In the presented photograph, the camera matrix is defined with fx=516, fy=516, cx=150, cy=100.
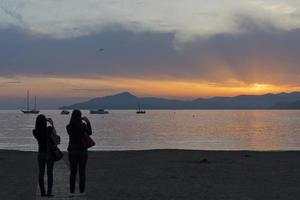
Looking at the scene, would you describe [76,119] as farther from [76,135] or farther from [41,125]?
[41,125]

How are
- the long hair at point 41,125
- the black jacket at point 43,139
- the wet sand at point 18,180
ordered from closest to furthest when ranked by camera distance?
1. the long hair at point 41,125
2. the black jacket at point 43,139
3. the wet sand at point 18,180

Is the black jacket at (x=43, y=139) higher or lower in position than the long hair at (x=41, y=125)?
lower

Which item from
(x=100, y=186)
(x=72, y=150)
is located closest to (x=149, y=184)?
(x=100, y=186)

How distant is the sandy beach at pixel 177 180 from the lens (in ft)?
39.2

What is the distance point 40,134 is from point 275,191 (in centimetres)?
588

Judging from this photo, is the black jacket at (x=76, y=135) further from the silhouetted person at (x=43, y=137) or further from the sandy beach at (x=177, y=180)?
the sandy beach at (x=177, y=180)

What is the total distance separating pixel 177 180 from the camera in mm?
14719

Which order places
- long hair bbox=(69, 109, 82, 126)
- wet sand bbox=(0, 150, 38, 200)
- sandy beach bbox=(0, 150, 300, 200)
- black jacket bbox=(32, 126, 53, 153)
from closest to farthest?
black jacket bbox=(32, 126, 53, 153), long hair bbox=(69, 109, 82, 126), wet sand bbox=(0, 150, 38, 200), sandy beach bbox=(0, 150, 300, 200)

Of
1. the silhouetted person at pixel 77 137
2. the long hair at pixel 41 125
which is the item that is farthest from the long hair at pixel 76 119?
the long hair at pixel 41 125

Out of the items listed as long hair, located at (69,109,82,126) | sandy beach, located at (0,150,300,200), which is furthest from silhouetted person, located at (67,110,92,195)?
sandy beach, located at (0,150,300,200)

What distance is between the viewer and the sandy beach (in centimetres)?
1195

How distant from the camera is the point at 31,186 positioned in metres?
13.5

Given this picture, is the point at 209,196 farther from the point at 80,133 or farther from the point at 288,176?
the point at 288,176

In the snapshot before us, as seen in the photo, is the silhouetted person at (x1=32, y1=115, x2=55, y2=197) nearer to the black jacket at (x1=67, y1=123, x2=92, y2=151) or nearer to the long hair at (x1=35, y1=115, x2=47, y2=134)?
the long hair at (x1=35, y1=115, x2=47, y2=134)
